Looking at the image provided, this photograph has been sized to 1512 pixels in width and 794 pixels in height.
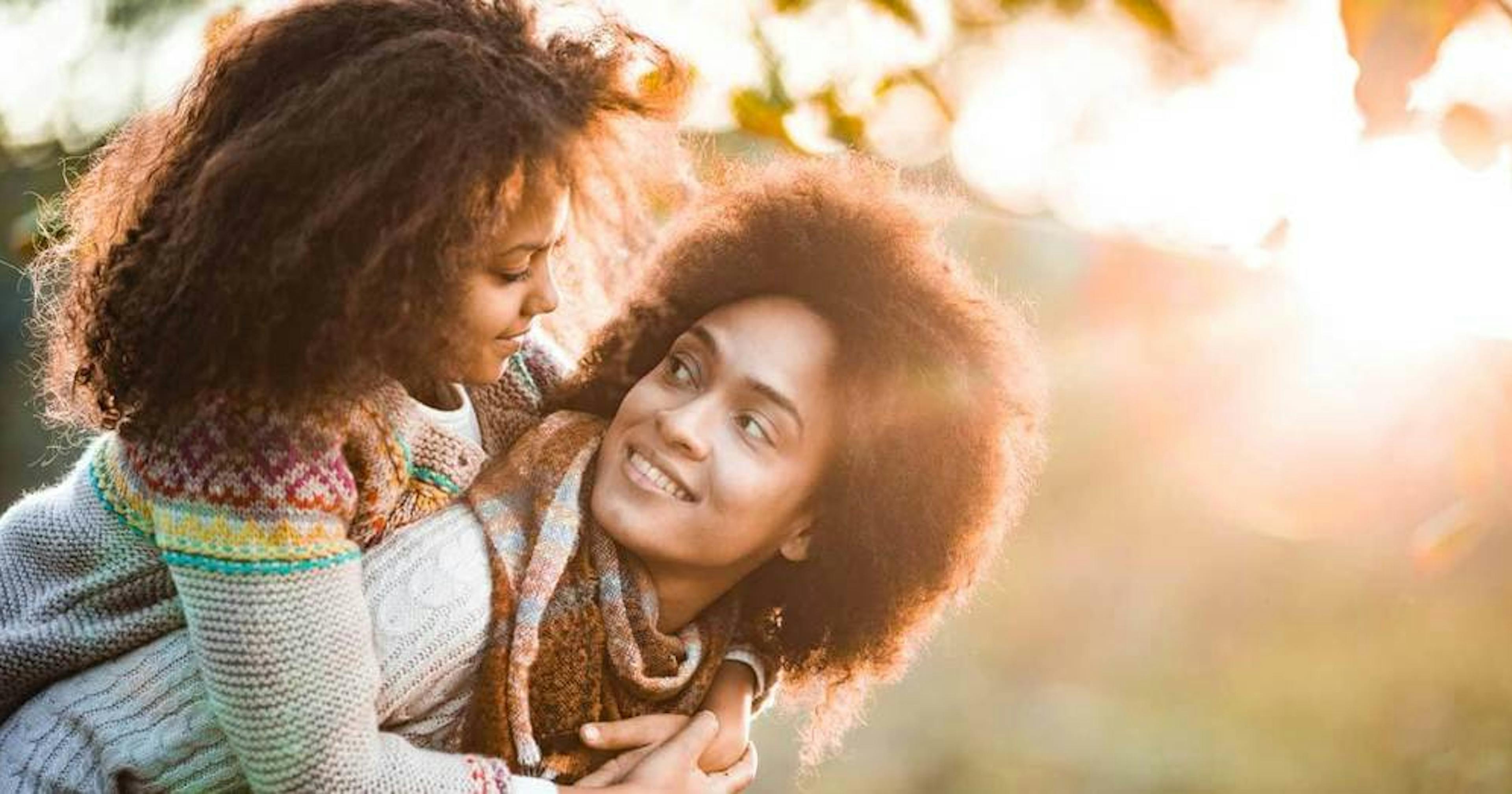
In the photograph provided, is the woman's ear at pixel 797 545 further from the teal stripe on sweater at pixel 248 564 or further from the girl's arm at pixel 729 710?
the teal stripe on sweater at pixel 248 564

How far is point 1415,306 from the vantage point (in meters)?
2.79

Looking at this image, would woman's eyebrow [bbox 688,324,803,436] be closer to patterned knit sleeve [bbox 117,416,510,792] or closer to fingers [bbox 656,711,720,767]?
fingers [bbox 656,711,720,767]

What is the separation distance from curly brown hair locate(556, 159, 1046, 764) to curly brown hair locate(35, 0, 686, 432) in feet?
1.63

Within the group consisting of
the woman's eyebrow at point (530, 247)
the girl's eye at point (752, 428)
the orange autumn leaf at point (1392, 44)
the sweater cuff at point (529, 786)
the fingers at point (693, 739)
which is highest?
the orange autumn leaf at point (1392, 44)

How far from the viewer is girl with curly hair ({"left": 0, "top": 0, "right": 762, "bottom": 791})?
1.91 meters

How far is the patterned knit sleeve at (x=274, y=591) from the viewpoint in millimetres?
1909

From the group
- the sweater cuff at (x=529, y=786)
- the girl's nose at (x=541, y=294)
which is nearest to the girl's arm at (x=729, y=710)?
the sweater cuff at (x=529, y=786)

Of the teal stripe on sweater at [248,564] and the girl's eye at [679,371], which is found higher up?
the teal stripe on sweater at [248,564]

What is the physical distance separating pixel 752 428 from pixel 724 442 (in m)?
0.06

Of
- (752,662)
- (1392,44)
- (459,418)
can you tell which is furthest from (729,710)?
(1392,44)

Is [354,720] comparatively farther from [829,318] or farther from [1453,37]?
[1453,37]

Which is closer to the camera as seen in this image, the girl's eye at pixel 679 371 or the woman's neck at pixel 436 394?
the woman's neck at pixel 436 394

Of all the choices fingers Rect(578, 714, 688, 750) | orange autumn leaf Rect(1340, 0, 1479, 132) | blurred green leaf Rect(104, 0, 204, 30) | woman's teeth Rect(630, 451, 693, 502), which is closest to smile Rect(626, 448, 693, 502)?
woman's teeth Rect(630, 451, 693, 502)

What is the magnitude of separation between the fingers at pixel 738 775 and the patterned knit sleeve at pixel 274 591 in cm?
68
